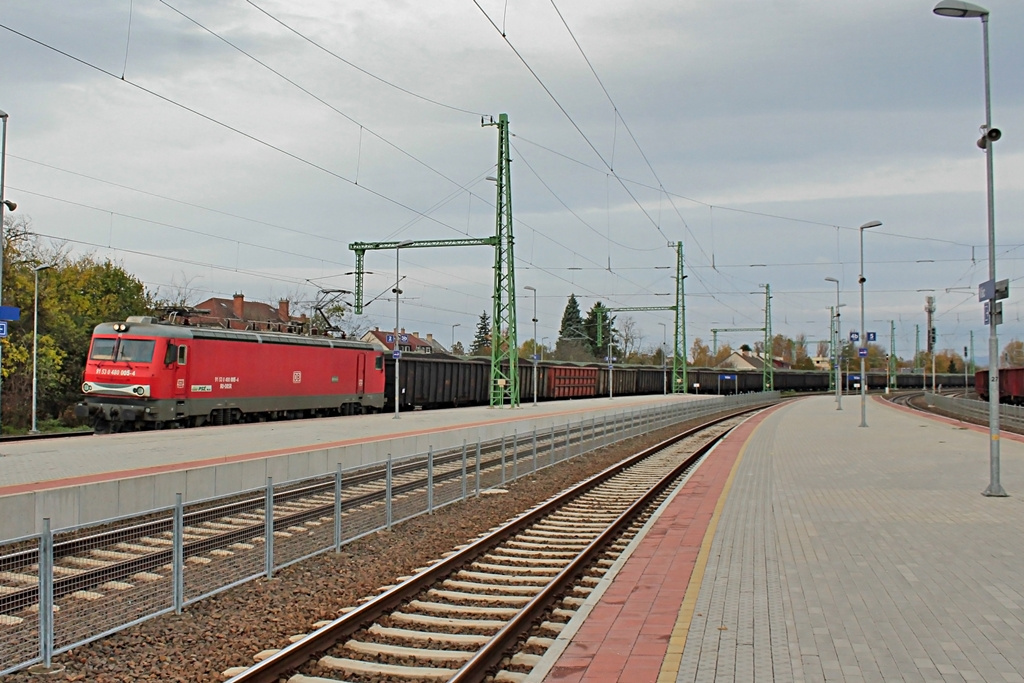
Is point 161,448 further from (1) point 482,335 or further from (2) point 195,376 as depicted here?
(1) point 482,335

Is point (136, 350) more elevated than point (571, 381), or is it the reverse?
point (136, 350)

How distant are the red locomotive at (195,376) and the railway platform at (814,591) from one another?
15.4 metres

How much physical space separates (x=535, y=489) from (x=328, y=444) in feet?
18.4

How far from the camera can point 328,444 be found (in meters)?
20.5

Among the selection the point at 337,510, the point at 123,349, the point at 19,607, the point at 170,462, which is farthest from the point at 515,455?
the point at 123,349

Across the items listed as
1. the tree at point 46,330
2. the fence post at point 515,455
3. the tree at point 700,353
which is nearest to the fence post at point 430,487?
the fence post at point 515,455

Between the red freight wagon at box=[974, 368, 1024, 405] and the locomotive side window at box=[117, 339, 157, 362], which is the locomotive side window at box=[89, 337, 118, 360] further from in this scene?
the red freight wagon at box=[974, 368, 1024, 405]

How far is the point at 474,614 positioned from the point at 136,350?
1907cm

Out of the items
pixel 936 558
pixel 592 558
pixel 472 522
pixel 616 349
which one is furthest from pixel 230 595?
pixel 616 349

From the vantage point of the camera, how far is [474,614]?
816cm

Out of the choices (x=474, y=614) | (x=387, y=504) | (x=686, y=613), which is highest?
(x=387, y=504)

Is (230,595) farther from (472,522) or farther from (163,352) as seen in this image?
(163,352)

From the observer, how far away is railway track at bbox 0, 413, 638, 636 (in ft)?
22.4

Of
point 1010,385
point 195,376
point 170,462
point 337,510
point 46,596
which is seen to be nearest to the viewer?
point 46,596
